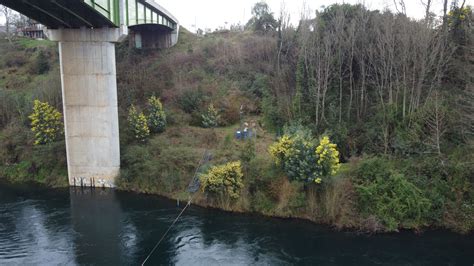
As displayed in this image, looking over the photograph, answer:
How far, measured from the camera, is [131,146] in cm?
3000

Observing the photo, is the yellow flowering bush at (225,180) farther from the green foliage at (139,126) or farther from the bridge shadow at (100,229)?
the green foliage at (139,126)

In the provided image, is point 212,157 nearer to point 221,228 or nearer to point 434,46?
point 221,228

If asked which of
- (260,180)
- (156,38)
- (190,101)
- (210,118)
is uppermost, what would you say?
(156,38)

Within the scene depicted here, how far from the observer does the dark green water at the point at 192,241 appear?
18.8m

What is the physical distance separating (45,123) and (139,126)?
7.57 meters

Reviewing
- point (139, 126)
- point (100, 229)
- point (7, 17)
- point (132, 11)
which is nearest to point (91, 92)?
point (139, 126)

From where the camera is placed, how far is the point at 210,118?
33.5 m

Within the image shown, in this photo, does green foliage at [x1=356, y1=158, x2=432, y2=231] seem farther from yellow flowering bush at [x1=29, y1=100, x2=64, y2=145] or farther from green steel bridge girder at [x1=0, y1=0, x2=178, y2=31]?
yellow flowering bush at [x1=29, y1=100, x2=64, y2=145]

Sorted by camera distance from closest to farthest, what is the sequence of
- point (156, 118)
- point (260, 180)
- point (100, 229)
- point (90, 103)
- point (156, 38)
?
point (100, 229) → point (260, 180) → point (90, 103) → point (156, 118) → point (156, 38)

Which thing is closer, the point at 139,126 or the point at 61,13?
the point at 61,13

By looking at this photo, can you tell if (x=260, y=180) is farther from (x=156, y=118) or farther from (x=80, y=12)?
(x=80, y=12)

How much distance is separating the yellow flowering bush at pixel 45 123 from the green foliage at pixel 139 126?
6098 millimetres

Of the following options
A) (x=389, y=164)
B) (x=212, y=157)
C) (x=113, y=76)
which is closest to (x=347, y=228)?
(x=389, y=164)

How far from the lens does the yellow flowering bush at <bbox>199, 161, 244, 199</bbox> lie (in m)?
23.6
